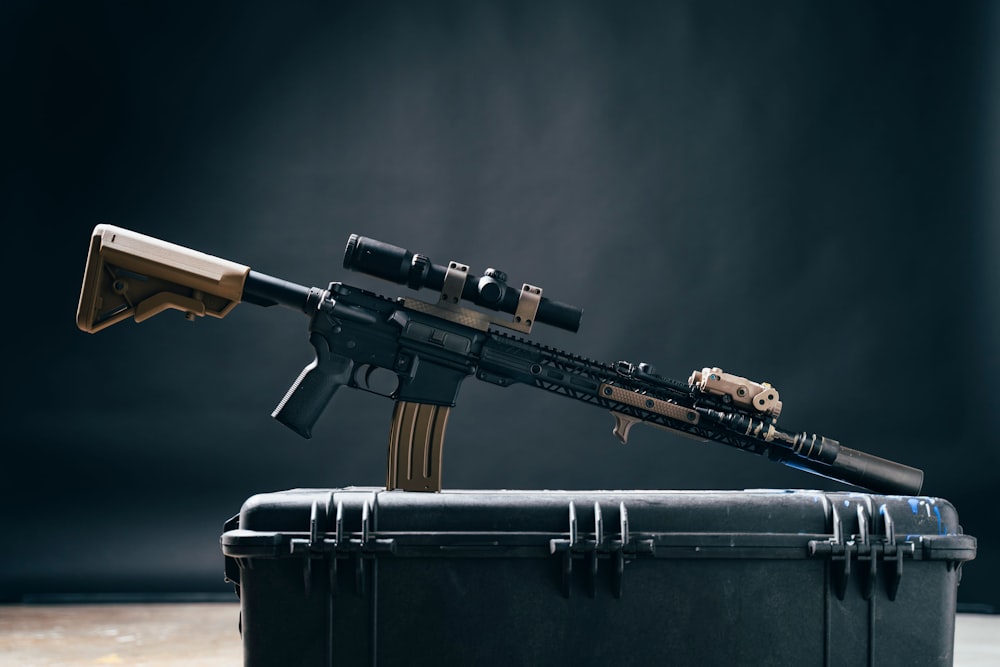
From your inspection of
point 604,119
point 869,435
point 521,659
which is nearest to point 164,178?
point 604,119

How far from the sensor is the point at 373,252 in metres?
3.79

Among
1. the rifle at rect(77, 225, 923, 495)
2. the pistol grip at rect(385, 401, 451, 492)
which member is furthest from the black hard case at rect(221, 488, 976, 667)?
the rifle at rect(77, 225, 923, 495)

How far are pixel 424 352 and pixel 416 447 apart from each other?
0.37 meters

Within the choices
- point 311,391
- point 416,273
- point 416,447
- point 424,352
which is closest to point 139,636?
point 311,391

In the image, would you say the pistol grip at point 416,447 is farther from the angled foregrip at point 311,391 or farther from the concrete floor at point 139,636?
the concrete floor at point 139,636

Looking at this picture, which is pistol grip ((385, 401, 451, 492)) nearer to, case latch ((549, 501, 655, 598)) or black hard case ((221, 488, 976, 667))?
black hard case ((221, 488, 976, 667))

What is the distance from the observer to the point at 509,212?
6.28 m

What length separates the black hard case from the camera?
3.32 metres

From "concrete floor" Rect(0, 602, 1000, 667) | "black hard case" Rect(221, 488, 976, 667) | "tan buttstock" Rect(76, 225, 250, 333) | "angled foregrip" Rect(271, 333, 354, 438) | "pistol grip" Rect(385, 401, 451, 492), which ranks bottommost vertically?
"concrete floor" Rect(0, 602, 1000, 667)

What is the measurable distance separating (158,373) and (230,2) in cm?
246

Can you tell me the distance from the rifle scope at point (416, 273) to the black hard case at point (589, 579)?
0.78 meters

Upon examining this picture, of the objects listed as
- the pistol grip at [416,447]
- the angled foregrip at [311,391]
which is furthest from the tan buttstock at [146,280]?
the pistol grip at [416,447]

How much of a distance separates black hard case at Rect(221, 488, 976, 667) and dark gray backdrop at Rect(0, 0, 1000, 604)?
269cm

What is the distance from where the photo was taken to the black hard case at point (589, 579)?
332 cm
